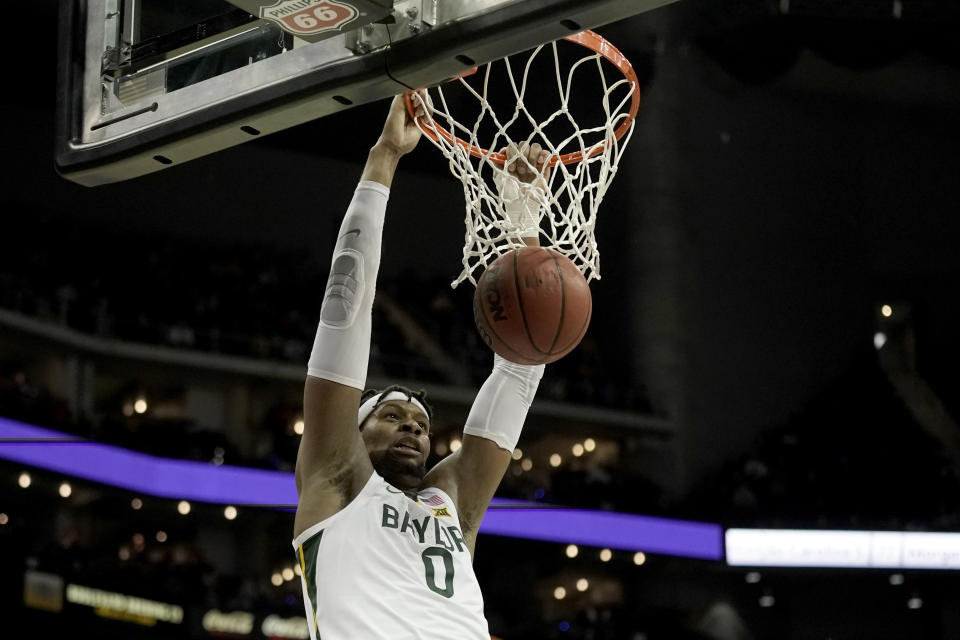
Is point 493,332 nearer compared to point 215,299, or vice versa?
point 493,332

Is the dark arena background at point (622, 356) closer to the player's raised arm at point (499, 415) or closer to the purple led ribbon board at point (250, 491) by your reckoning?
the purple led ribbon board at point (250, 491)

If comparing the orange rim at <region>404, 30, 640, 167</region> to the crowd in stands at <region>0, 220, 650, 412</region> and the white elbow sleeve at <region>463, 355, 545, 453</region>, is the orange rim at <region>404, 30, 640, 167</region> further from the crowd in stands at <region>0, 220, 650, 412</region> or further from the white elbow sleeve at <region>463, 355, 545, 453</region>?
the crowd in stands at <region>0, 220, 650, 412</region>

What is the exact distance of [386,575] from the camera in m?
2.95

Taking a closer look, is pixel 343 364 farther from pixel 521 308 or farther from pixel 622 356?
pixel 622 356

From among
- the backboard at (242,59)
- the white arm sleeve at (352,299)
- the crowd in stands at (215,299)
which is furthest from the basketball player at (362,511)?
the crowd in stands at (215,299)

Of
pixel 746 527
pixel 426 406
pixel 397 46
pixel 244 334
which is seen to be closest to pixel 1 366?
pixel 244 334

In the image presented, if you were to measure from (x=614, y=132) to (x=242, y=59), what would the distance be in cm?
127

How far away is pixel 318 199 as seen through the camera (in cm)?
1388

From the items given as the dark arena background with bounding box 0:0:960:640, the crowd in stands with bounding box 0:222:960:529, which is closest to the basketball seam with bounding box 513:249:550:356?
the dark arena background with bounding box 0:0:960:640

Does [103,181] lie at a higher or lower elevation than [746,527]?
higher

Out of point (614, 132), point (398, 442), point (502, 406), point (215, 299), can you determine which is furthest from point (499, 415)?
point (215, 299)

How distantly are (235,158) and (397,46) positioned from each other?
38.6ft

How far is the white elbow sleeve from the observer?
3.50m

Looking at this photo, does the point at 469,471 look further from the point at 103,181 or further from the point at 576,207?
the point at 103,181
